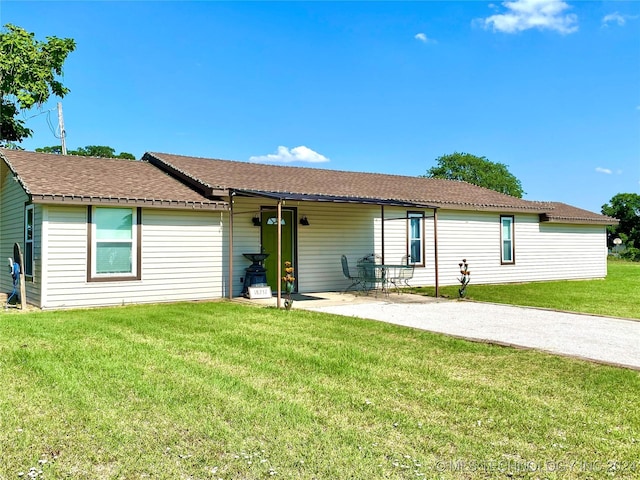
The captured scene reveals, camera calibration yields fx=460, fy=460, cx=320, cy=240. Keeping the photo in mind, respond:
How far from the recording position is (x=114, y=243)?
9.64 metres

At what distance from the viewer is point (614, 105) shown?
59.0 ft

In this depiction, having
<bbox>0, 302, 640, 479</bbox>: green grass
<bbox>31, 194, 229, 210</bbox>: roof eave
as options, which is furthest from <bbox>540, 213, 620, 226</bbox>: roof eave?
<bbox>0, 302, 640, 479</bbox>: green grass

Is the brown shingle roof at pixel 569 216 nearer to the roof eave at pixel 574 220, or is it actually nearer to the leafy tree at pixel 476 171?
the roof eave at pixel 574 220

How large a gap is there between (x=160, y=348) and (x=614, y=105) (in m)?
19.5

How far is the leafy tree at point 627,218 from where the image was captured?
4628 cm

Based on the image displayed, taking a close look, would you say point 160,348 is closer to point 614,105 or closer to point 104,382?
→ point 104,382

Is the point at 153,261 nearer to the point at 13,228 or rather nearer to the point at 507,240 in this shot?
the point at 13,228

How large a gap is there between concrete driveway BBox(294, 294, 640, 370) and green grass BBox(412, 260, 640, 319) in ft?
3.71

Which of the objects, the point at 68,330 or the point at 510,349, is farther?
the point at 68,330

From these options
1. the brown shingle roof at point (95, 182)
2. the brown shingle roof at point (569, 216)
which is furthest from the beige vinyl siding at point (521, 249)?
the brown shingle roof at point (95, 182)

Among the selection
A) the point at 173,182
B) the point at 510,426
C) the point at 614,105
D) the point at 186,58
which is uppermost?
the point at 186,58

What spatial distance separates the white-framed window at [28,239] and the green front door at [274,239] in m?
5.13

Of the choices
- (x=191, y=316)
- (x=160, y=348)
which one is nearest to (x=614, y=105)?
(x=191, y=316)

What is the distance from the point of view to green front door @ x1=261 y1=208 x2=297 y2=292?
11812 mm
